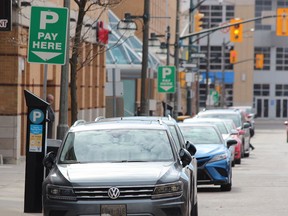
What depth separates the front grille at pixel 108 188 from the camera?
40.7ft

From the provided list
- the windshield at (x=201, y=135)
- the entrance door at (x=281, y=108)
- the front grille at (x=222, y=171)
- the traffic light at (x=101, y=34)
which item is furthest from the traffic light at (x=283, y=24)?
the entrance door at (x=281, y=108)

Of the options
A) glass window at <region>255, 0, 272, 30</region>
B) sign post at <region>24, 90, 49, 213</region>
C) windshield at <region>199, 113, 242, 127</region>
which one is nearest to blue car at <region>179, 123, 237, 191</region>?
sign post at <region>24, 90, 49, 213</region>

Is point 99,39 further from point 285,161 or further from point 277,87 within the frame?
point 277,87

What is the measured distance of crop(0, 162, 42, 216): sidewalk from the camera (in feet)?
54.2

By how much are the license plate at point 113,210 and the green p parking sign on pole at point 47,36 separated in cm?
478

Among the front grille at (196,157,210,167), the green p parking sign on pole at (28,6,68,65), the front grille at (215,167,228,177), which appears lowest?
the front grille at (215,167,228,177)

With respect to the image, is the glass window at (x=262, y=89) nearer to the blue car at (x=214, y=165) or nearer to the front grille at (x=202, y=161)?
the blue car at (x=214, y=165)

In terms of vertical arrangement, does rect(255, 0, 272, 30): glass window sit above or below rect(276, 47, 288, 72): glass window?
above

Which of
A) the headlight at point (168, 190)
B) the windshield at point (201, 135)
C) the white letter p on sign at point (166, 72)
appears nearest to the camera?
the headlight at point (168, 190)

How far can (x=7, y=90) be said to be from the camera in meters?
29.0

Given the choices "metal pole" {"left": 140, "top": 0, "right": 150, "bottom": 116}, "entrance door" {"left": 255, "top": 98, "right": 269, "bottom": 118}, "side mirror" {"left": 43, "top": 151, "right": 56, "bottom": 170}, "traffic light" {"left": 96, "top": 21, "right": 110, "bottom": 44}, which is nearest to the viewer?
"side mirror" {"left": 43, "top": 151, "right": 56, "bottom": 170}

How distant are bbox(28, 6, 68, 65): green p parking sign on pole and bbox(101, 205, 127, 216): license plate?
4.78 m

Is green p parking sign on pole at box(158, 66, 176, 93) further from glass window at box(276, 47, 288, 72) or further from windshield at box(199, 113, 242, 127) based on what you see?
glass window at box(276, 47, 288, 72)

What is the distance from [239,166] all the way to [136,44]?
28978 millimetres
